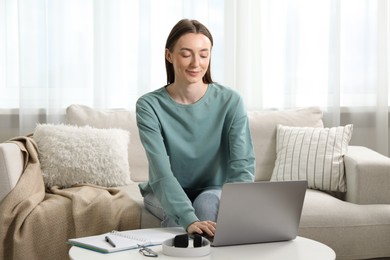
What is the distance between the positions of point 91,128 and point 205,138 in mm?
948

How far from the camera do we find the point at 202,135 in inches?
107

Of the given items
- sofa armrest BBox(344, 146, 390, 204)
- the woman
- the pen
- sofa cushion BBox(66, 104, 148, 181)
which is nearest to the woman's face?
the woman

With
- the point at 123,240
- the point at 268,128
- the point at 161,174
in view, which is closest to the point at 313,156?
the point at 268,128

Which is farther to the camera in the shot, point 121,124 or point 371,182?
point 121,124

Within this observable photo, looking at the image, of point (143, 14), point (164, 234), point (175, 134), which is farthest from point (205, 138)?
point (143, 14)

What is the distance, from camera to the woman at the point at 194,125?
2.60m

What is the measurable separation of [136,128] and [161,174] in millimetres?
1202

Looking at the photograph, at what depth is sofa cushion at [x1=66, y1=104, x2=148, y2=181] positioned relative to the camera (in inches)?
143

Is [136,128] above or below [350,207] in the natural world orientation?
above

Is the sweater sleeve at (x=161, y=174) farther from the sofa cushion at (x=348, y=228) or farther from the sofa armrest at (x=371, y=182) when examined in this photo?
the sofa armrest at (x=371, y=182)

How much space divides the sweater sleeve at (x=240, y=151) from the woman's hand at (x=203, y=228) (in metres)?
0.40

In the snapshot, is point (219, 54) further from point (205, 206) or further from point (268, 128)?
point (205, 206)

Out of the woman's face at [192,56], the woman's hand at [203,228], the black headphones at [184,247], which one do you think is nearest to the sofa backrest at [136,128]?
the woman's face at [192,56]

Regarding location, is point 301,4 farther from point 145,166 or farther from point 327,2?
point 145,166
